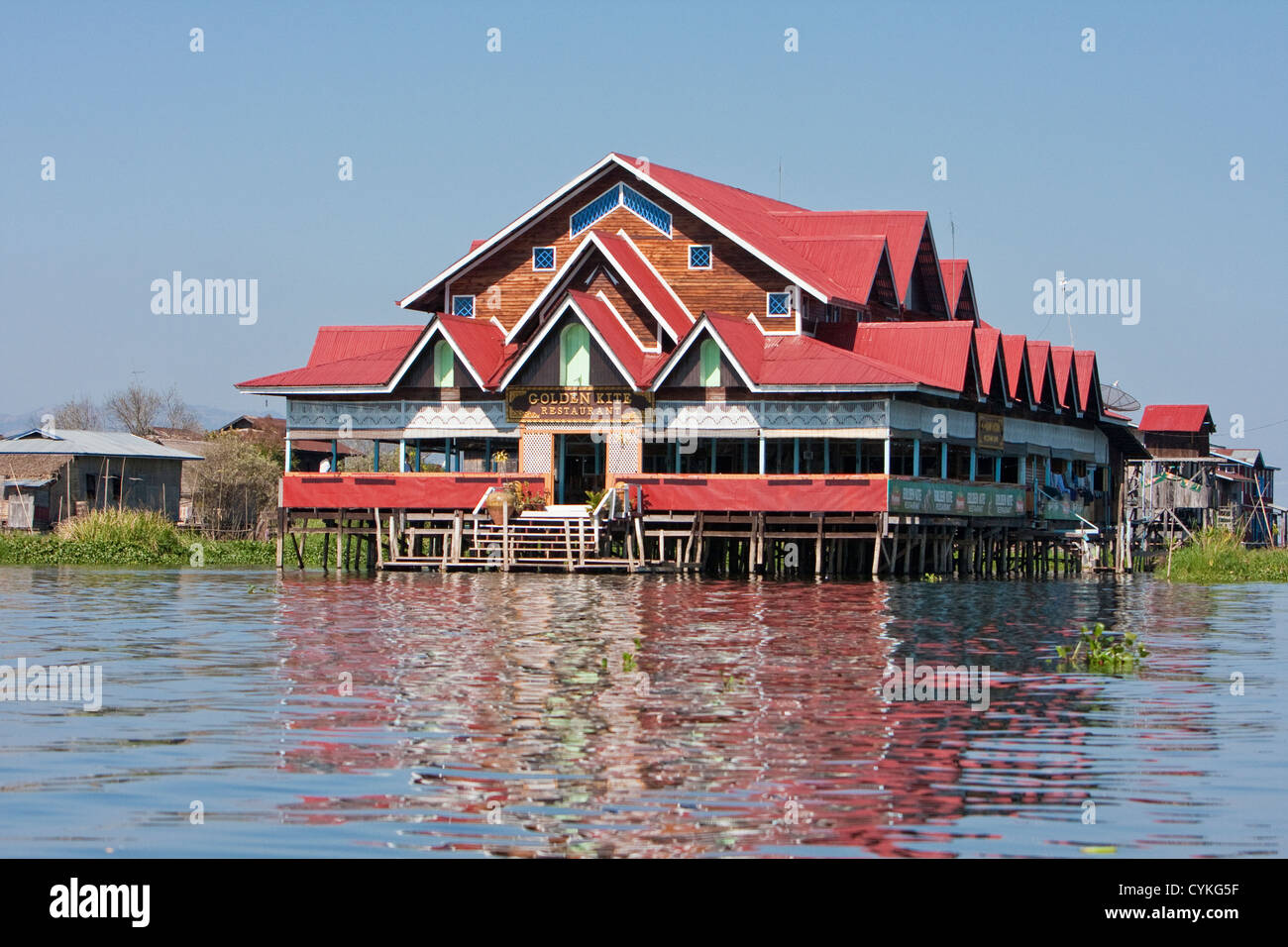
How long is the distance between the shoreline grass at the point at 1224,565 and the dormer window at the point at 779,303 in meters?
13.1

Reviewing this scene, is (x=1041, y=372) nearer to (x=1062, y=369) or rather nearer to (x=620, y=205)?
(x=1062, y=369)

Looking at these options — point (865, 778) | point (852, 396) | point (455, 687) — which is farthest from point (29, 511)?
point (865, 778)

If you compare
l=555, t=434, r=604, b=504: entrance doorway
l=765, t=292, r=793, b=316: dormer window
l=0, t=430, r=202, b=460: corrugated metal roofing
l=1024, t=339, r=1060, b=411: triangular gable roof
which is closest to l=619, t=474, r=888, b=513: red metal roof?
l=555, t=434, r=604, b=504: entrance doorway

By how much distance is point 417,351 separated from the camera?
49219 millimetres

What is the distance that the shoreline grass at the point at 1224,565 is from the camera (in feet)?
166

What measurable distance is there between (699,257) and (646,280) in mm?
1770

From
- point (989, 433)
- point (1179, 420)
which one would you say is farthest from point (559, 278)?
point (1179, 420)

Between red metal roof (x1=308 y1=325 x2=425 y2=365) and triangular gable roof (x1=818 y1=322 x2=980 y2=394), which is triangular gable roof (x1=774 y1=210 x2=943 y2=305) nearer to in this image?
triangular gable roof (x1=818 y1=322 x2=980 y2=394)

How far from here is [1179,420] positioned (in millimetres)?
90375

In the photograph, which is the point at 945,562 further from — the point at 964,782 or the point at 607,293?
the point at 964,782

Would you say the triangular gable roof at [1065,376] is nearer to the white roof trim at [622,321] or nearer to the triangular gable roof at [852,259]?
the triangular gable roof at [852,259]

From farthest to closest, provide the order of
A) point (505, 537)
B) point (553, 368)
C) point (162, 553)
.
→ point (162, 553) → point (553, 368) → point (505, 537)

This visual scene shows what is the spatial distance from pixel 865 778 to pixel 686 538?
35.4m

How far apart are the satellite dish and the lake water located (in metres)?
46.0
